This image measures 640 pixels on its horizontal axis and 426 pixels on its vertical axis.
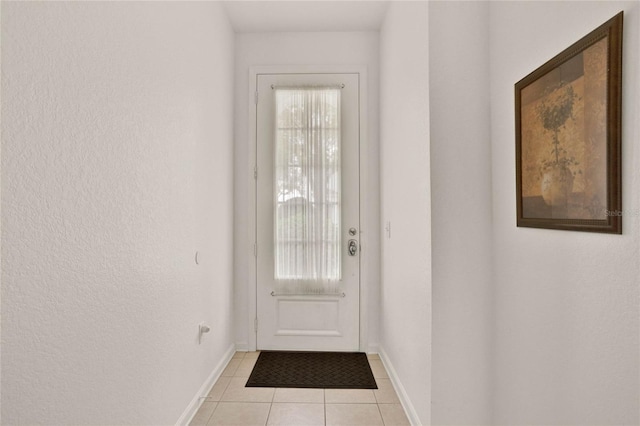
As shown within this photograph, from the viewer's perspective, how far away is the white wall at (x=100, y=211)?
37.4 inches

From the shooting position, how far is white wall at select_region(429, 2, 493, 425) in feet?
5.85

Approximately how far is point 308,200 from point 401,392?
162cm

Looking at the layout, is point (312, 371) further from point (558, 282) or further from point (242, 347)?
point (558, 282)

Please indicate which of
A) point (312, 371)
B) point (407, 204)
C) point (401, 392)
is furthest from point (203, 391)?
point (407, 204)

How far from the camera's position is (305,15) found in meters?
2.97

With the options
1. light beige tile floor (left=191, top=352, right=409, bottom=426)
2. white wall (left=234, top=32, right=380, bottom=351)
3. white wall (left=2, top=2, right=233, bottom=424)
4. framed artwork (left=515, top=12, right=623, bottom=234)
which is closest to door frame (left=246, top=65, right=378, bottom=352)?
white wall (left=234, top=32, right=380, bottom=351)

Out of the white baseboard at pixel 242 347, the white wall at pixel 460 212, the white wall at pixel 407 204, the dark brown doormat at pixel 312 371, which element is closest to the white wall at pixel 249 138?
the white baseboard at pixel 242 347

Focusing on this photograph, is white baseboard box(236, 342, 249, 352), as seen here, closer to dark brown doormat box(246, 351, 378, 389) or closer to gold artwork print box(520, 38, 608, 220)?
dark brown doormat box(246, 351, 378, 389)

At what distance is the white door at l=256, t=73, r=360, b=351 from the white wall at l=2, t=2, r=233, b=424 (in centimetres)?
98

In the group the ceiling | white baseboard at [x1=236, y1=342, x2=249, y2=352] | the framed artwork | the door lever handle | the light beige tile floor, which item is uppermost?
the ceiling

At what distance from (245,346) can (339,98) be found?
2296 mm

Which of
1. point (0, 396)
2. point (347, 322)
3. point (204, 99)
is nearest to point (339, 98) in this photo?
A: point (204, 99)

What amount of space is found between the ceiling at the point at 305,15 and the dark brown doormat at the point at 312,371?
277 cm

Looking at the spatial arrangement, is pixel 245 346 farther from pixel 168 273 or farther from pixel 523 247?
pixel 523 247
